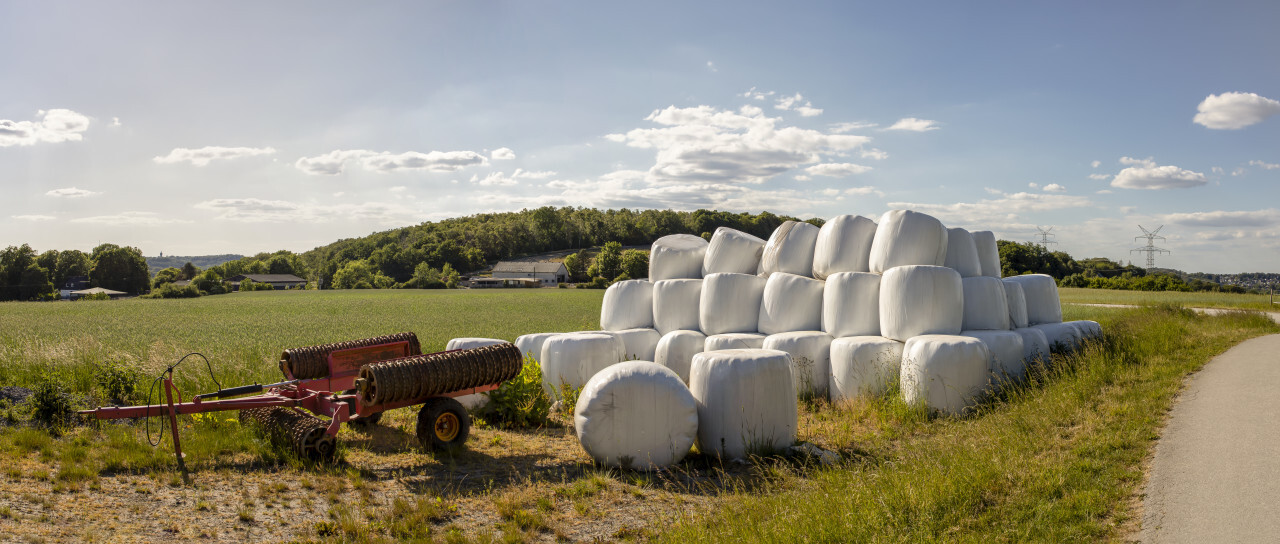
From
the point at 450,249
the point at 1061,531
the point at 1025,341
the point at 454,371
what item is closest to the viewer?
the point at 1061,531

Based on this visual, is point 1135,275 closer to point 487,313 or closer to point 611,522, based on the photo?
point 487,313

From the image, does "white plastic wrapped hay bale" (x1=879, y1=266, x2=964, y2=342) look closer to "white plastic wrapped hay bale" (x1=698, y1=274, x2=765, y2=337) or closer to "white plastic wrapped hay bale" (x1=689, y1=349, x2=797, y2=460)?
"white plastic wrapped hay bale" (x1=698, y1=274, x2=765, y2=337)

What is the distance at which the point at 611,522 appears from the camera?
5.59 m

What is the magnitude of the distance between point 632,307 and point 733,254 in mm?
1945

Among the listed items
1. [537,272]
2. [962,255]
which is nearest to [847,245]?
[962,255]

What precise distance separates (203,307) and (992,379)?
45.9 metres

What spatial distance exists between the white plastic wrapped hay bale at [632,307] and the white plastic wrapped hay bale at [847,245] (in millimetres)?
2943

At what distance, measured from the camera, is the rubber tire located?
7.49 metres

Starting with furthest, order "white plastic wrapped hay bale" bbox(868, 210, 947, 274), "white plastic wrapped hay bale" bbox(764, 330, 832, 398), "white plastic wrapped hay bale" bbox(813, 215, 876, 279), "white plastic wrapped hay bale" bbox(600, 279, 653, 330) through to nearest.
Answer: "white plastic wrapped hay bale" bbox(600, 279, 653, 330) → "white plastic wrapped hay bale" bbox(813, 215, 876, 279) → "white plastic wrapped hay bale" bbox(868, 210, 947, 274) → "white plastic wrapped hay bale" bbox(764, 330, 832, 398)

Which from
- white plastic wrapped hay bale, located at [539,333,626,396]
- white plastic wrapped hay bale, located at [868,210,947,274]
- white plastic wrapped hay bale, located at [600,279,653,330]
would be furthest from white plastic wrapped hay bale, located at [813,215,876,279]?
white plastic wrapped hay bale, located at [539,333,626,396]

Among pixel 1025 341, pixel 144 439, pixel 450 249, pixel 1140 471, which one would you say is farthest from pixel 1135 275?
pixel 450 249

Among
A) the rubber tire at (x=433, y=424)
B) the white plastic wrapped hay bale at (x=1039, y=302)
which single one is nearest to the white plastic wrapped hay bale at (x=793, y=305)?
the white plastic wrapped hay bale at (x=1039, y=302)

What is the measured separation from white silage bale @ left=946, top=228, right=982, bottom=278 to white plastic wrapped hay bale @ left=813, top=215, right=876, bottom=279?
1298 millimetres

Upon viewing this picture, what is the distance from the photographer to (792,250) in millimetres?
11336
